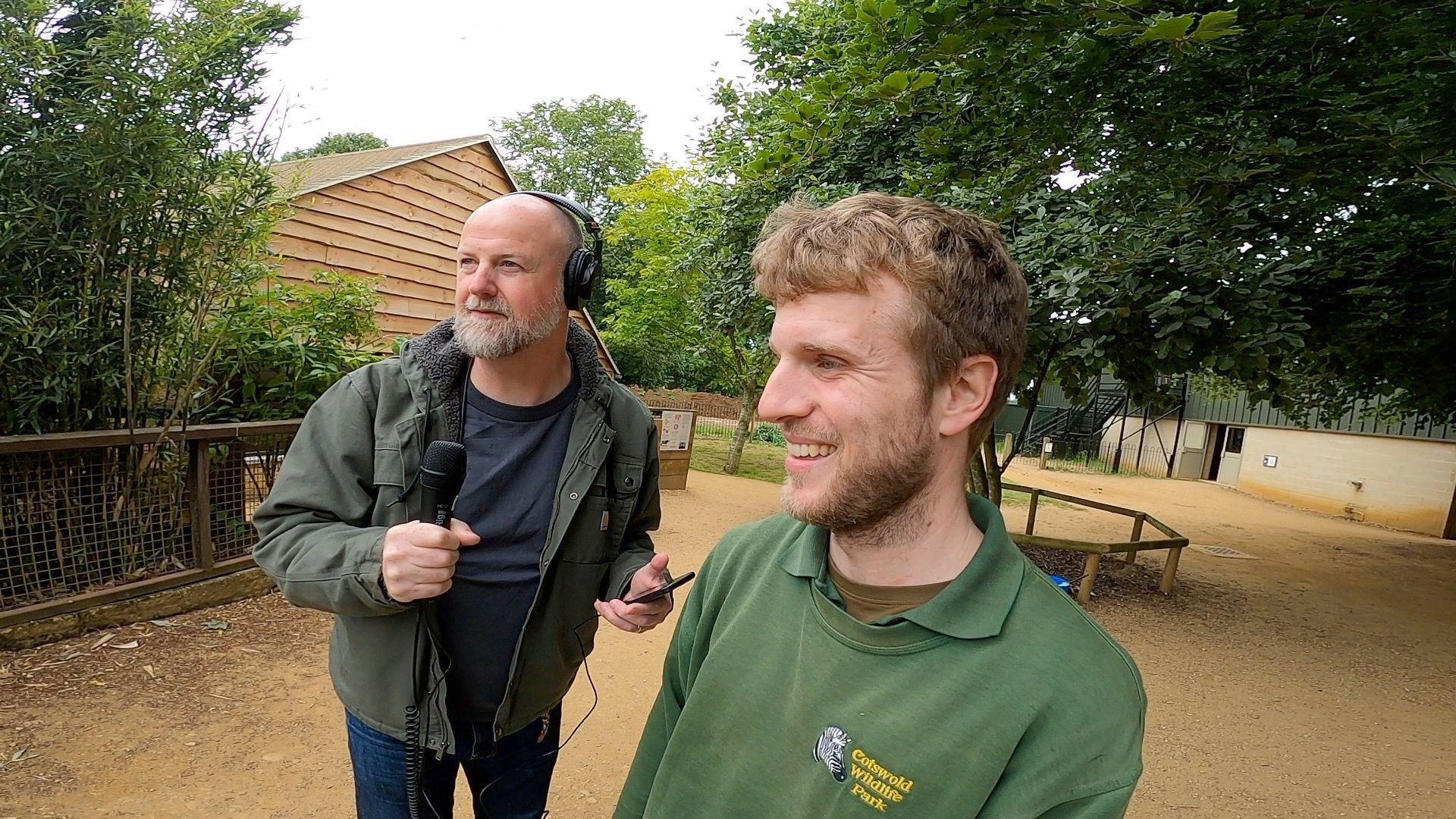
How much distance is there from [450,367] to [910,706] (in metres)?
1.48

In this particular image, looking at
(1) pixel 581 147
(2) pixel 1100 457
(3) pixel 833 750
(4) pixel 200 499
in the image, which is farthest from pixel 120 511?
(1) pixel 581 147

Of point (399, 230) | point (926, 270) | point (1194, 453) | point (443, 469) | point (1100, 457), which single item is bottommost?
point (1100, 457)

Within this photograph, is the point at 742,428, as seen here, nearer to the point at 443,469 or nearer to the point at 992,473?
the point at 992,473

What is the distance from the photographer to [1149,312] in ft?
17.6

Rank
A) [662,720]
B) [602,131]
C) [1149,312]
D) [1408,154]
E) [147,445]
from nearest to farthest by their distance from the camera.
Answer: [662,720] < [1408,154] < [147,445] < [1149,312] < [602,131]

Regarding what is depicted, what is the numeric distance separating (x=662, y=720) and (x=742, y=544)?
0.39m

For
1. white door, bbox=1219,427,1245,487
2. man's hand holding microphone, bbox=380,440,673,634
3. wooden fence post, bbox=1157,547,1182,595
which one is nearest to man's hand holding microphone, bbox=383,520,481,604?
man's hand holding microphone, bbox=380,440,673,634

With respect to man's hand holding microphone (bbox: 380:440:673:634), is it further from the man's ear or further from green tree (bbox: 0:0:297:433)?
green tree (bbox: 0:0:297:433)

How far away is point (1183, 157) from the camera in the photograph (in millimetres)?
4219

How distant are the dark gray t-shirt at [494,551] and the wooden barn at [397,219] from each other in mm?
6461

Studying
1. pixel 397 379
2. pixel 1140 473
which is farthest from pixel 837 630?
pixel 1140 473

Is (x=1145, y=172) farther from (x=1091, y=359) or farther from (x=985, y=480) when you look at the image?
(x=985, y=480)

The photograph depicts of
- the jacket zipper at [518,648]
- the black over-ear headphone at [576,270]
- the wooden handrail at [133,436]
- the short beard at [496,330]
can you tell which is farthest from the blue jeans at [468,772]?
the wooden handrail at [133,436]

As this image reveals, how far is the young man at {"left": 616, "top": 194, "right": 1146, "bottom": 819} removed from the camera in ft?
3.41
